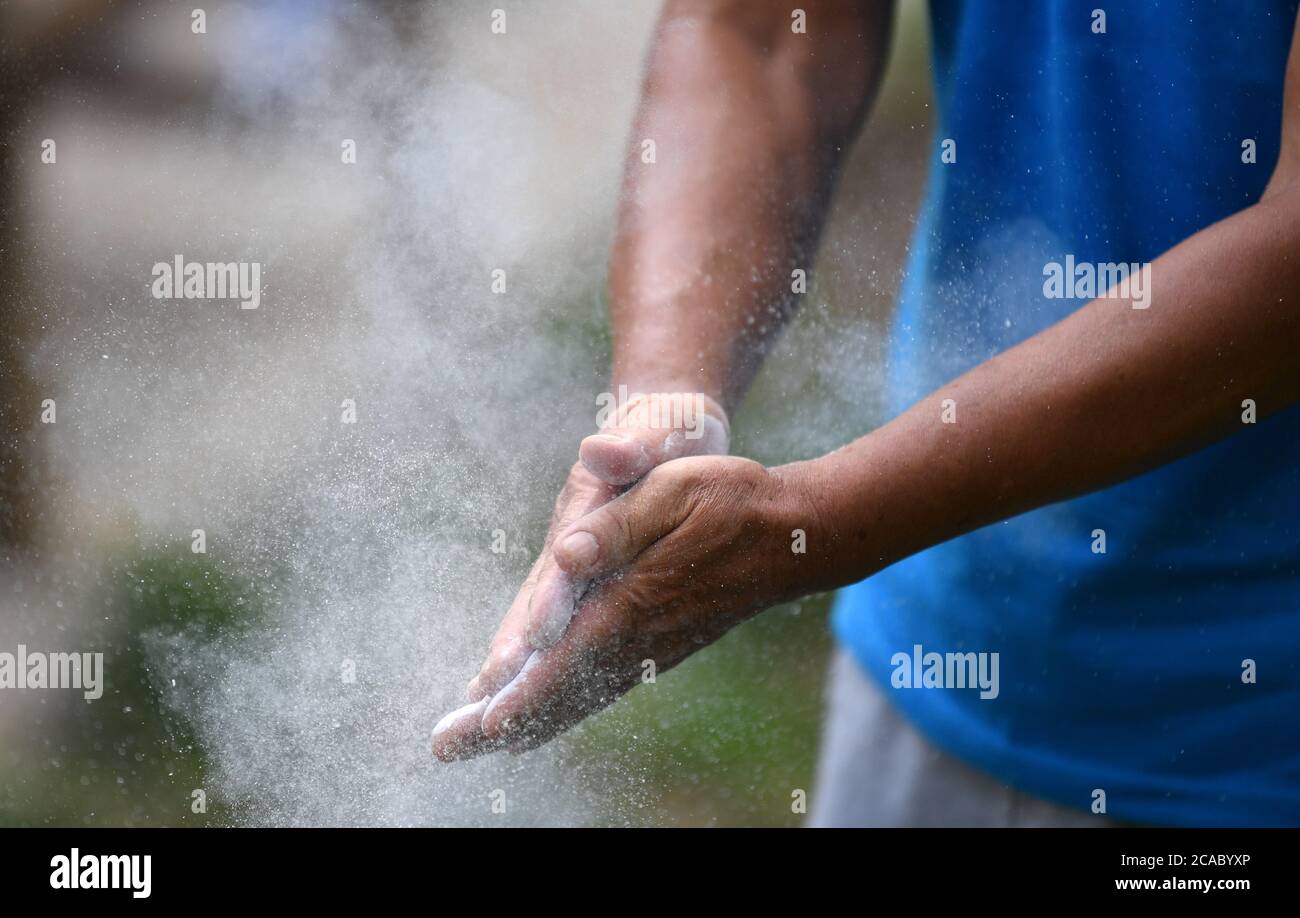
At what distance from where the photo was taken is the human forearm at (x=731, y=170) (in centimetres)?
76

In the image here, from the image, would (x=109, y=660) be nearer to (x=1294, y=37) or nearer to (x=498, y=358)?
(x=498, y=358)

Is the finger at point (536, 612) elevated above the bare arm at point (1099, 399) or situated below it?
below

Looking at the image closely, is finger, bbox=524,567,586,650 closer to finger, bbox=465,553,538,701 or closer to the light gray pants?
finger, bbox=465,553,538,701

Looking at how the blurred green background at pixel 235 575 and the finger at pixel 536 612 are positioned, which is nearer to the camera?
the finger at pixel 536 612

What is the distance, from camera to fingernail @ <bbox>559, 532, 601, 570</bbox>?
618 mm

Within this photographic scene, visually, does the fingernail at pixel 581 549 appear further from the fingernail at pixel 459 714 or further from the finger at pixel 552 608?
the fingernail at pixel 459 714

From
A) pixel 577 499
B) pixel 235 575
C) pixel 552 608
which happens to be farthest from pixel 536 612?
pixel 235 575

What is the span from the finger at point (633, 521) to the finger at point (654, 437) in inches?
0.6

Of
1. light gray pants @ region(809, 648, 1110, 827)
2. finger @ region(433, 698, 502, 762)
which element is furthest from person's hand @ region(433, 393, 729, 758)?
light gray pants @ region(809, 648, 1110, 827)

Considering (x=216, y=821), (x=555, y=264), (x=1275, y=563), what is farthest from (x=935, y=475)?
(x=216, y=821)

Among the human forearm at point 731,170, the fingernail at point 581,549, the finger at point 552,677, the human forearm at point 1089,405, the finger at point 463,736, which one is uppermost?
the human forearm at point 731,170

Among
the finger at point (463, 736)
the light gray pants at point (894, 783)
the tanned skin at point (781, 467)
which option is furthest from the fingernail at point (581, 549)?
the light gray pants at point (894, 783)

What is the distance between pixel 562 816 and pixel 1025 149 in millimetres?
574

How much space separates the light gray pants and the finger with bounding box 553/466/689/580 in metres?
0.27
